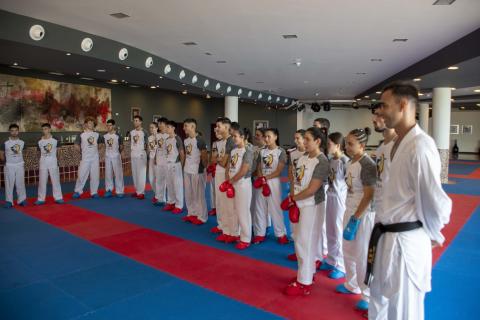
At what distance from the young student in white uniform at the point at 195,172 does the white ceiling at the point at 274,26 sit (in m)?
1.78

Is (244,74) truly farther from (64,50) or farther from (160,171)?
(64,50)

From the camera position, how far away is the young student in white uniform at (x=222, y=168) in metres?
5.09

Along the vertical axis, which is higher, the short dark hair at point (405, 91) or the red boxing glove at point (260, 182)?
the short dark hair at point (405, 91)

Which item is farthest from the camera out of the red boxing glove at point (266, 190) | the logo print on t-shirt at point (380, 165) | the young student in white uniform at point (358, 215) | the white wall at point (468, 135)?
the white wall at point (468, 135)

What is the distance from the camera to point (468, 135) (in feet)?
80.7

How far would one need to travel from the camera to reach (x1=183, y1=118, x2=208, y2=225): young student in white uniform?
6137 millimetres

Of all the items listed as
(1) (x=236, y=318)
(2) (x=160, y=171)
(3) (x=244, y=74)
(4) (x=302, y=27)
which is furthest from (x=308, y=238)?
(3) (x=244, y=74)

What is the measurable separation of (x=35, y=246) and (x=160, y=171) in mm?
3007

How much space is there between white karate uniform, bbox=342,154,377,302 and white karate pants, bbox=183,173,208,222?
3.10 meters

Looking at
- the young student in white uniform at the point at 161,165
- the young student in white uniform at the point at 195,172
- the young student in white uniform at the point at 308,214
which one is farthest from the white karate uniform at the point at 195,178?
the young student in white uniform at the point at 308,214

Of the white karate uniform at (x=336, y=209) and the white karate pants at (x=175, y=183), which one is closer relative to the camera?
the white karate uniform at (x=336, y=209)

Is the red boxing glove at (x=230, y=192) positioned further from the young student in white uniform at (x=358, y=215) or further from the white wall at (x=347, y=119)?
the white wall at (x=347, y=119)

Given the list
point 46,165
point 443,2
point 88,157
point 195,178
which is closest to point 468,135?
Result: point 443,2

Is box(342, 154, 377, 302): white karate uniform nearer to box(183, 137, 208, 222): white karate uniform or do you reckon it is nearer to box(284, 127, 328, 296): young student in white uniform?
box(284, 127, 328, 296): young student in white uniform
